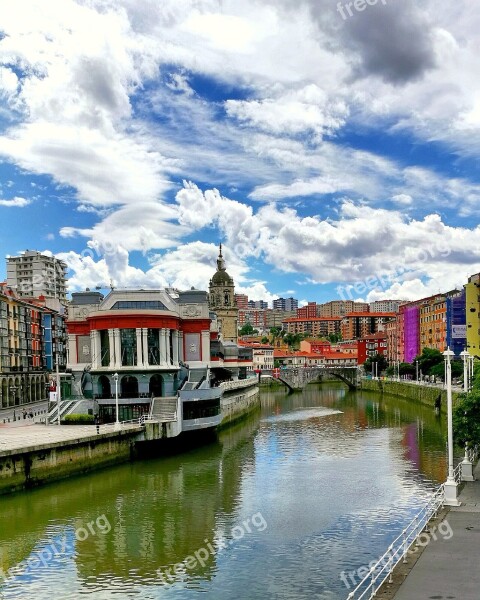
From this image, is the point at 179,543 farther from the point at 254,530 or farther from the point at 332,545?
the point at 332,545

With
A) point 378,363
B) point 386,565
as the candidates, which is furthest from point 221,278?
point 386,565

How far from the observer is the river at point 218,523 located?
25.4m

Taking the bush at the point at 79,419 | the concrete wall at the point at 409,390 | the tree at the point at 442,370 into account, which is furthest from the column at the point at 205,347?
the tree at the point at 442,370

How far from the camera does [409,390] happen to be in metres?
122

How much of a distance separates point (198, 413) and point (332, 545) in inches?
1285

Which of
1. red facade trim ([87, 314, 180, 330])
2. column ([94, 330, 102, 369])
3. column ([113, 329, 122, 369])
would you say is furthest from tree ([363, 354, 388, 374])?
column ([113, 329, 122, 369])

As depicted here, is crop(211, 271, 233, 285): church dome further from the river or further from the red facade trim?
the river

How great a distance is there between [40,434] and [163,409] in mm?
12024

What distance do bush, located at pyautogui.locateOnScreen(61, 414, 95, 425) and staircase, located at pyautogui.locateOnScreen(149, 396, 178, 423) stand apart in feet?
17.7

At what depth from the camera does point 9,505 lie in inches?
1475

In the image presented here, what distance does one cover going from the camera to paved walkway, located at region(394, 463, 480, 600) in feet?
62.3

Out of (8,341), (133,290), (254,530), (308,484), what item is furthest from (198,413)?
(8,341)

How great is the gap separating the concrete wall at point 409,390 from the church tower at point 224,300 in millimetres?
34711

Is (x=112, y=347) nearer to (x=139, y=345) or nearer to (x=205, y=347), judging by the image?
(x=139, y=345)
